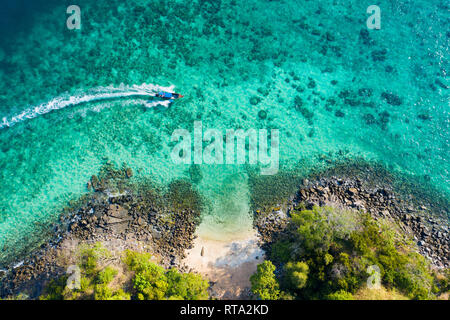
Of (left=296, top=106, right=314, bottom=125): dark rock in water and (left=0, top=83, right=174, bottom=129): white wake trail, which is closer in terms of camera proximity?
(left=0, top=83, right=174, bottom=129): white wake trail

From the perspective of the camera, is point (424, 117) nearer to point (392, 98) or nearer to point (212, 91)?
point (392, 98)

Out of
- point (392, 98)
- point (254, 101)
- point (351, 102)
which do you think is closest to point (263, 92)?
point (254, 101)

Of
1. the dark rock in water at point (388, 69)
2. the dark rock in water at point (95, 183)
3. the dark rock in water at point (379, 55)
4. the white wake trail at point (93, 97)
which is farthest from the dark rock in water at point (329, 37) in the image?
the dark rock in water at point (95, 183)

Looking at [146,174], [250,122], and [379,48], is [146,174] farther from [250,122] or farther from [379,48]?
[379,48]

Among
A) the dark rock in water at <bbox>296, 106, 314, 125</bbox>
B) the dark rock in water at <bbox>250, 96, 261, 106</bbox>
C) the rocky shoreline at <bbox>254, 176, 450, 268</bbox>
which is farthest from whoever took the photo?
the dark rock in water at <bbox>296, 106, 314, 125</bbox>

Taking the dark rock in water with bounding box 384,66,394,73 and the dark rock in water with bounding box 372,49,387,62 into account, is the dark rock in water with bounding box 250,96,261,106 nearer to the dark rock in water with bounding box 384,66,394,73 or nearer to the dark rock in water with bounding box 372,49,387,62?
the dark rock in water with bounding box 372,49,387,62

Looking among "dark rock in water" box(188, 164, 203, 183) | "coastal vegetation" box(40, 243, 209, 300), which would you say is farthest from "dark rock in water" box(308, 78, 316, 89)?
"coastal vegetation" box(40, 243, 209, 300)

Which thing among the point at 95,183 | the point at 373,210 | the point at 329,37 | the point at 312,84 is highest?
the point at 329,37
